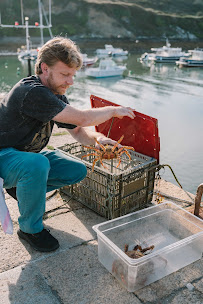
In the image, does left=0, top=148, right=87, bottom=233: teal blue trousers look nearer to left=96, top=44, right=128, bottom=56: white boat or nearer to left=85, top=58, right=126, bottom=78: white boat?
left=85, top=58, right=126, bottom=78: white boat

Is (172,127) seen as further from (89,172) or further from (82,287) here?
(82,287)

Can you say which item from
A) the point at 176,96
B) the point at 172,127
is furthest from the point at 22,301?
the point at 176,96

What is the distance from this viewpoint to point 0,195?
7.25ft

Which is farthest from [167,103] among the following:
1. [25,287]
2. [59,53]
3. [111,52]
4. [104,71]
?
[111,52]

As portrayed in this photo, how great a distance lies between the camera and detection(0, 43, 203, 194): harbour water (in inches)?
257

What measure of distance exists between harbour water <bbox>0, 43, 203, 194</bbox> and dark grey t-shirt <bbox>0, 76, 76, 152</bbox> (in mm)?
2186

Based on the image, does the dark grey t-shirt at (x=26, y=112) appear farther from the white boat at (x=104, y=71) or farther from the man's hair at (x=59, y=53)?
the white boat at (x=104, y=71)

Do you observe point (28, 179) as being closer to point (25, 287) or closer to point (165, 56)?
point (25, 287)

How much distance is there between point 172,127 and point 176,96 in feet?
23.4

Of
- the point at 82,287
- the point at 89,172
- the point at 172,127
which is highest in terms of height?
the point at 89,172

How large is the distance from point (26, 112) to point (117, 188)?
1.05 m

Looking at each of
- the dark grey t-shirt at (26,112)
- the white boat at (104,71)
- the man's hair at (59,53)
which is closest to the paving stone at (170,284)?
the dark grey t-shirt at (26,112)

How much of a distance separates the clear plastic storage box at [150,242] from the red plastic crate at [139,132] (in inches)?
24.9

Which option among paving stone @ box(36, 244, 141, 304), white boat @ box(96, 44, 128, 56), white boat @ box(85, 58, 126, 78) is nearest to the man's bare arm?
paving stone @ box(36, 244, 141, 304)
